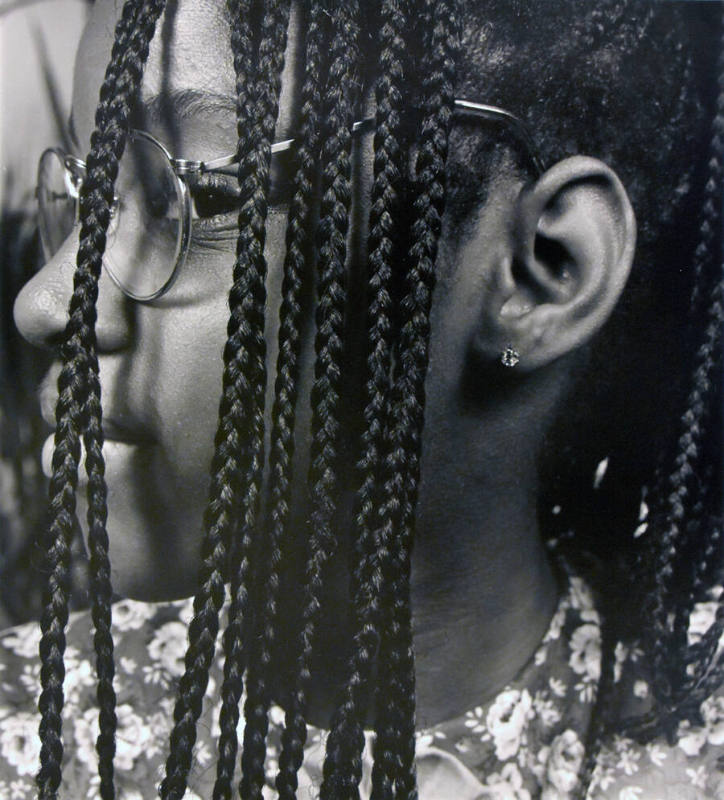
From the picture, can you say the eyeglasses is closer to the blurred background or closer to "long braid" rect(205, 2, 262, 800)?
"long braid" rect(205, 2, 262, 800)

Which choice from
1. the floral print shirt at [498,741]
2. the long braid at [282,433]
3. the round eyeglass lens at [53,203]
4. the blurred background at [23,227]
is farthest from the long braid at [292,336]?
the blurred background at [23,227]

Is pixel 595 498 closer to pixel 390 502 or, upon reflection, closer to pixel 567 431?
pixel 567 431

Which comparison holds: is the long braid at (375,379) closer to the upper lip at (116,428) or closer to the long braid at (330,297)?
the long braid at (330,297)

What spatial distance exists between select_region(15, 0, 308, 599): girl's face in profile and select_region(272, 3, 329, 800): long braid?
0.03 metres

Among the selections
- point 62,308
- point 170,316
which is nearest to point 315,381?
point 170,316

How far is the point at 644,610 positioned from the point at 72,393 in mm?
717

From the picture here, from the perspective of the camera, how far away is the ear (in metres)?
0.80

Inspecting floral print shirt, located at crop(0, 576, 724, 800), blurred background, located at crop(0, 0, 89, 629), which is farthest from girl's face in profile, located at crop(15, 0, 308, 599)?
blurred background, located at crop(0, 0, 89, 629)

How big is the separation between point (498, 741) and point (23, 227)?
1.05 metres

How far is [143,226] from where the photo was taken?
82cm

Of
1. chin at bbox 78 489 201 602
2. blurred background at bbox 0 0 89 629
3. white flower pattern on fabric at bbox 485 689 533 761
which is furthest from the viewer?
blurred background at bbox 0 0 89 629

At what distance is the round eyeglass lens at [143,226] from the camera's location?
794 mm

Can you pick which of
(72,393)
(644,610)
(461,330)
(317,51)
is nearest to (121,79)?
(317,51)

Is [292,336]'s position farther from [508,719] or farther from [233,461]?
[508,719]
